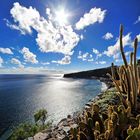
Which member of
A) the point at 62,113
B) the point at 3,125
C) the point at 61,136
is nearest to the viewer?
the point at 61,136

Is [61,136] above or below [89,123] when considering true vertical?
below

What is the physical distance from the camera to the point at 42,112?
66.5 feet

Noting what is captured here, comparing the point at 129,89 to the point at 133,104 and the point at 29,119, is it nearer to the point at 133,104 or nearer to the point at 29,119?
the point at 133,104

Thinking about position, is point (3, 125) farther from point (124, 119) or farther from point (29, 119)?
point (124, 119)

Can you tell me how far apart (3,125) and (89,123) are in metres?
25.4

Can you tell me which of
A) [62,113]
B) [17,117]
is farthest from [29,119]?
[62,113]

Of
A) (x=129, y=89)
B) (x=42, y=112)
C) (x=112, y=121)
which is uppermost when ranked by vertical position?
(x=129, y=89)

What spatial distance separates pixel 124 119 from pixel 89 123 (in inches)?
46.5

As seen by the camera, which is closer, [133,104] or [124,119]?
[124,119]

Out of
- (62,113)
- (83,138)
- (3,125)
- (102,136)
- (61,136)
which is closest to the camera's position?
(102,136)

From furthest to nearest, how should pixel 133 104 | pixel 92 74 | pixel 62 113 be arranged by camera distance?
pixel 92 74 < pixel 62 113 < pixel 133 104

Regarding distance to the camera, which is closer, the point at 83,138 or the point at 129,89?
the point at 83,138

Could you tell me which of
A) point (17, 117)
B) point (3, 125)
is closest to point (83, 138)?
point (3, 125)

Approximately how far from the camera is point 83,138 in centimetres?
653
